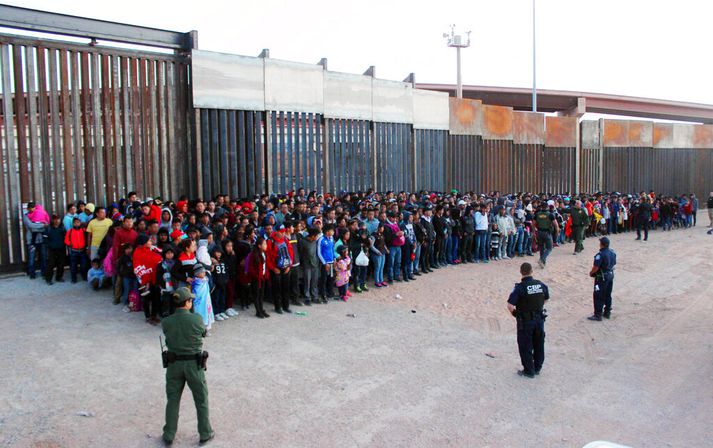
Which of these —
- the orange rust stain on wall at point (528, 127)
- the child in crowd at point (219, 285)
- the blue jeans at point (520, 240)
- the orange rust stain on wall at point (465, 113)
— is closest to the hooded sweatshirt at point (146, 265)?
the child in crowd at point (219, 285)

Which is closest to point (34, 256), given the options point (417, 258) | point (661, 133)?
point (417, 258)

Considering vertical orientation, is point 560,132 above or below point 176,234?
above

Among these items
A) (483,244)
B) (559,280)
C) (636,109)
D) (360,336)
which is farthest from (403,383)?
(636,109)

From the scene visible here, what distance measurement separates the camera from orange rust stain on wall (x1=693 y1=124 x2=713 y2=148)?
118ft

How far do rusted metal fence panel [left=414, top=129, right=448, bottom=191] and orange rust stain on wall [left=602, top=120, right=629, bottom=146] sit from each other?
41.2 ft

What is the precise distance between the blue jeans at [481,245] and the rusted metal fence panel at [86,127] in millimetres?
8508

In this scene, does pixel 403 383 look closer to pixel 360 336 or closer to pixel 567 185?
pixel 360 336

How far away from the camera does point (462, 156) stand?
26094 mm

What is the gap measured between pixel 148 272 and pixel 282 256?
96.4 inches

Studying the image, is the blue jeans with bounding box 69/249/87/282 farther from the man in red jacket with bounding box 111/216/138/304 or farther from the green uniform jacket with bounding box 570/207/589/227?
the green uniform jacket with bounding box 570/207/589/227

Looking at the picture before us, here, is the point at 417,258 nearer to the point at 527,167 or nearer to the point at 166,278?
the point at 166,278

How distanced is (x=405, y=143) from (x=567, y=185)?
12.8 meters

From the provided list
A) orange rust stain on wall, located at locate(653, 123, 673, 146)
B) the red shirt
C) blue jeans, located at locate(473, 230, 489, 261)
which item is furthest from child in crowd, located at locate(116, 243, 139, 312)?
orange rust stain on wall, located at locate(653, 123, 673, 146)

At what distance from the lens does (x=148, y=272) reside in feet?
31.7
